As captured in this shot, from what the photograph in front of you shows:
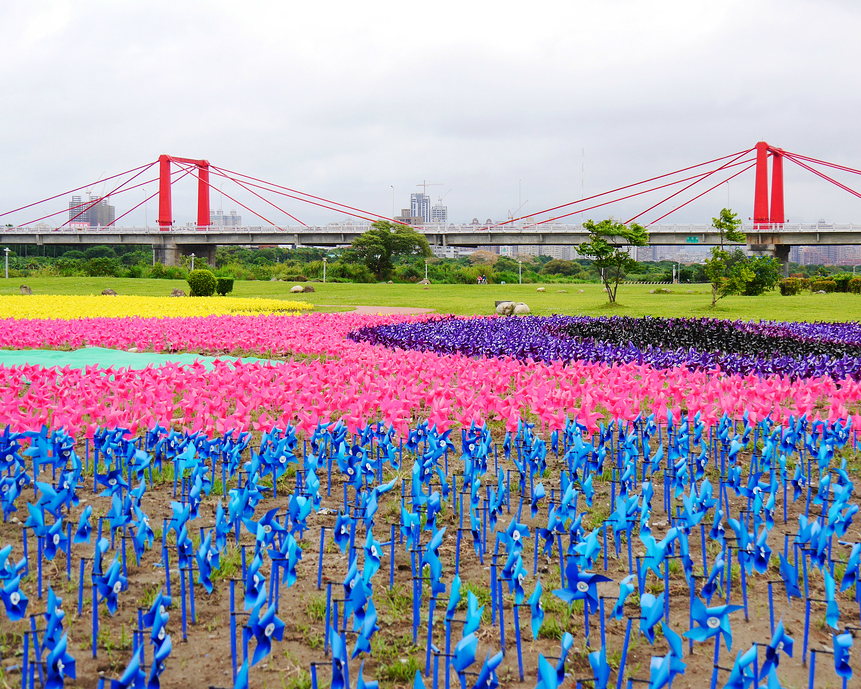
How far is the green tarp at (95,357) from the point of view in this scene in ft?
26.1

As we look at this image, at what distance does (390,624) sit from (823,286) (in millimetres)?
37146

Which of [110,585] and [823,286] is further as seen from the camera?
[823,286]

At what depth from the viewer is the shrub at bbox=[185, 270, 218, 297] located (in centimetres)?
2656

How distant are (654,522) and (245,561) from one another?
184 centimetres

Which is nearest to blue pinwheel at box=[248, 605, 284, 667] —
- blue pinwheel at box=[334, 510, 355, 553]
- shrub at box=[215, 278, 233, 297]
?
blue pinwheel at box=[334, 510, 355, 553]

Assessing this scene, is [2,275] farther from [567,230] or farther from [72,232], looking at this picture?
[567,230]

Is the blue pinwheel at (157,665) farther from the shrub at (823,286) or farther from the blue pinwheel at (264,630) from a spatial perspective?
the shrub at (823,286)

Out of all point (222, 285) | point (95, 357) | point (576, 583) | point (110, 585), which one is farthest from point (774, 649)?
point (222, 285)

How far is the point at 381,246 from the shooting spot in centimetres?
5203

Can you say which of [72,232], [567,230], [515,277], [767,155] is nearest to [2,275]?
[72,232]

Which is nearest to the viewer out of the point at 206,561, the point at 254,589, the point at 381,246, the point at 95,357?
the point at 254,589

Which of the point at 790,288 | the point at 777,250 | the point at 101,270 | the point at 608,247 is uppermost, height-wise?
the point at 777,250

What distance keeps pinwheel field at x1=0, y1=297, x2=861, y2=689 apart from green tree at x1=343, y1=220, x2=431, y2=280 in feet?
152

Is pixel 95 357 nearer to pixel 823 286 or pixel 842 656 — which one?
pixel 842 656
